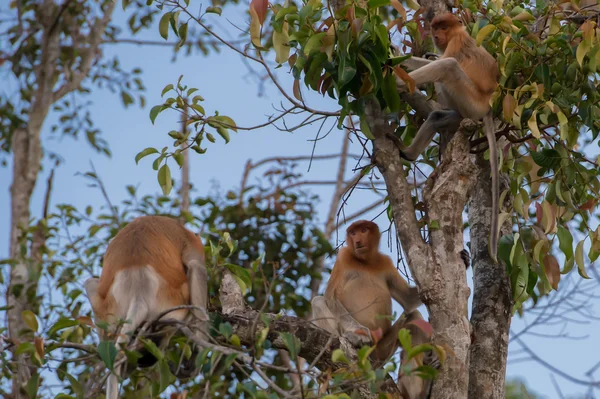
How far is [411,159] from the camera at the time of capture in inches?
159

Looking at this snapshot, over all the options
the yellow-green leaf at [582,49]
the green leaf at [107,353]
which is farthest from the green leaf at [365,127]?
the green leaf at [107,353]

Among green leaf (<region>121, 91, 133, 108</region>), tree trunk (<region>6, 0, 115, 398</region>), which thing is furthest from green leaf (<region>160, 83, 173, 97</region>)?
green leaf (<region>121, 91, 133, 108</region>)

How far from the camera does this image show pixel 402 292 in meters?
4.40

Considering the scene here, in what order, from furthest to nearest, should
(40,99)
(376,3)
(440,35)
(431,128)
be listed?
(40,99) → (440,35) → (431,128) → (376,3)

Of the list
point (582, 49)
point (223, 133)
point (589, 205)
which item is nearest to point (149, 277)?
point (223, 133)

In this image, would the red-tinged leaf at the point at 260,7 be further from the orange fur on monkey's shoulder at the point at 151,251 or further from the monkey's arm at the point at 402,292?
the monkey's arm at the point at 402,292

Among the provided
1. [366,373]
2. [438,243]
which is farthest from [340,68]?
[366,373]

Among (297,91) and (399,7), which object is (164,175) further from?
(399,7)

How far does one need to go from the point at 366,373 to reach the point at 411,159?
185 centimetres

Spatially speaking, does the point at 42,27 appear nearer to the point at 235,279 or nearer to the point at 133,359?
the point at 235,279

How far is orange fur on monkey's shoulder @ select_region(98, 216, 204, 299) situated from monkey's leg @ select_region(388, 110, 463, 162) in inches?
44.7

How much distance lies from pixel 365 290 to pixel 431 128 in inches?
35.7

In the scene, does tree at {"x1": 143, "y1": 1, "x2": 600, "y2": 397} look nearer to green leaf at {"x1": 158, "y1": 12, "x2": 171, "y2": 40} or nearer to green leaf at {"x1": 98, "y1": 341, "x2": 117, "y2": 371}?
green leaf at {"x1": 158, "y1": 12, "x2": 171, "y2": 40}

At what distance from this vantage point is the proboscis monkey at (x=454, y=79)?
4.02 m
